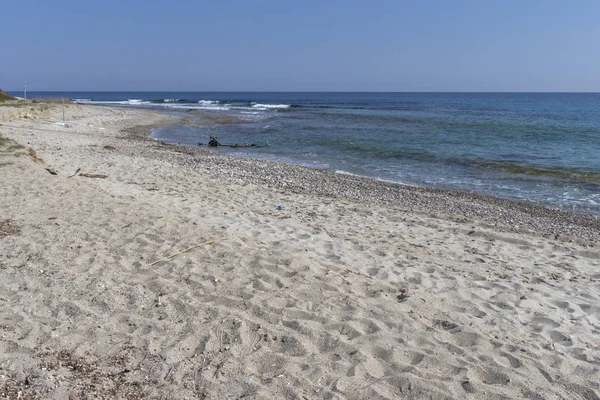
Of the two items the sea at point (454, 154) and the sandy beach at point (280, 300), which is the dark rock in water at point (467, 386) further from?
the sea at point (454, 154)

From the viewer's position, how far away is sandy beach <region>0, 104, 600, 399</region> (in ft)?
11.0

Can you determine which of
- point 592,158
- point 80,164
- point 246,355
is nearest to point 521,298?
point 246,355

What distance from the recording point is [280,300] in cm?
454

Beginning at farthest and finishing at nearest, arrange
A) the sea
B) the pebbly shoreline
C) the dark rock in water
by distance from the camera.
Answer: the sea
the pebbly shoreline
the dark rock in water

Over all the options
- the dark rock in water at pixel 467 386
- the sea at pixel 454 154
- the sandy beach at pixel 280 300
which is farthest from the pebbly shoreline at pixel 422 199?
the dark rock in water at pixel 467 386

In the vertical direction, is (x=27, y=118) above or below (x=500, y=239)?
above

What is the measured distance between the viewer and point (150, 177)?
10844mm

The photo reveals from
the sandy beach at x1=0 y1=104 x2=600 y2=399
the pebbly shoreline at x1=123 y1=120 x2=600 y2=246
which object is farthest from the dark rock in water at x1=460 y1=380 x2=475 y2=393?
the pebbly shoreline at x1=123 y1=120 x2=600 y2=246

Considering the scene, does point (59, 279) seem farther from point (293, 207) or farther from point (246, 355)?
point (293, 207)

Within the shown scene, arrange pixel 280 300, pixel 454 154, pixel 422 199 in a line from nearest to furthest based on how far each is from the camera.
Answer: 1. pixel 280 300
2. pixel 422 199
3. pixel 454 154

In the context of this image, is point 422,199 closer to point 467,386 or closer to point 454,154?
point 467,386

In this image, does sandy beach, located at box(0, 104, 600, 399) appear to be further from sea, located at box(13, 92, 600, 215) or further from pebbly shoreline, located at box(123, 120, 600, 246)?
sea, located at box(13, 92, 600, 215)

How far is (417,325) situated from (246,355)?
1.60 meters

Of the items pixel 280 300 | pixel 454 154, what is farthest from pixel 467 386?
pixel 454 154
